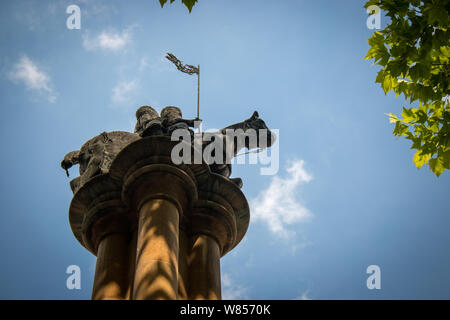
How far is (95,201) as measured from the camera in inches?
266

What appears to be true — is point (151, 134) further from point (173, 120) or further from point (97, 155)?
point (97, 155)

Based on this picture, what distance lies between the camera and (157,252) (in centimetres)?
562

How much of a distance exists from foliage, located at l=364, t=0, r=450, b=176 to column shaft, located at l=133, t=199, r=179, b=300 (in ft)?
9.70

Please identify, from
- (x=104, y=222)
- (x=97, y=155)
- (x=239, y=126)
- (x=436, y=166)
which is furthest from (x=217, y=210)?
(x=436, y=166)

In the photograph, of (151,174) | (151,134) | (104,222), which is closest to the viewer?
(151,174)

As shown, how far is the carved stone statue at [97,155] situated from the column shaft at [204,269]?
1781 mm

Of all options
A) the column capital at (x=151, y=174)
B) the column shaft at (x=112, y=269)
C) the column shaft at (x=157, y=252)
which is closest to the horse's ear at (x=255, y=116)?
the column capital at (x=151, y=174)

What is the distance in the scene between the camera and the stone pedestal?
20.0 ft

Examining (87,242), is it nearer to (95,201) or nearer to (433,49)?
(95,201)

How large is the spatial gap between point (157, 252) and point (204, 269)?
36.5 inches
